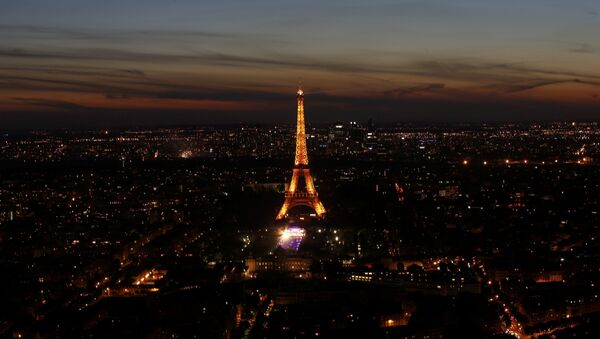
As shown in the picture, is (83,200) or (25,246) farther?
(83,200)

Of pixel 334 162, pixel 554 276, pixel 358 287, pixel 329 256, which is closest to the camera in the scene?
pixel 358 287

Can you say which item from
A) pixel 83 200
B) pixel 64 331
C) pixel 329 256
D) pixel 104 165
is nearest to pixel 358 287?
pixel 329 256

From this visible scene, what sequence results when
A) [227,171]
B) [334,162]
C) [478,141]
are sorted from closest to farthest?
[227,171] < [334,162] < [478,141]

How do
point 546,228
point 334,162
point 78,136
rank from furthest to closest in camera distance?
point 78,136 → point 334,162 → point 546,228

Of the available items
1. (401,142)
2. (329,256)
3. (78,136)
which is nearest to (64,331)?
(329,256)

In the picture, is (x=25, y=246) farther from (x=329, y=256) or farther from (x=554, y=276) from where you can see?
(x=554, y=276)

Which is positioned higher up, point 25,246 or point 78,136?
point 25,246

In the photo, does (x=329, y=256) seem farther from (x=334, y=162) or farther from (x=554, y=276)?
(x=334, y=162)

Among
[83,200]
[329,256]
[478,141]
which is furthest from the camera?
[478,141]

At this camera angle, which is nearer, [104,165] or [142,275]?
[142,275]
